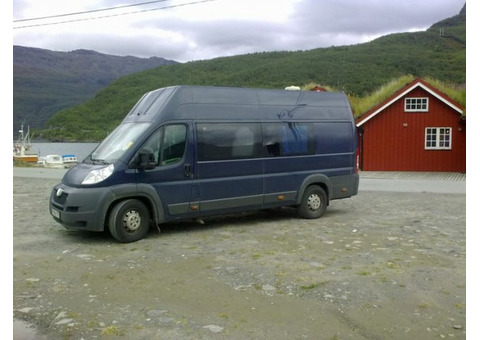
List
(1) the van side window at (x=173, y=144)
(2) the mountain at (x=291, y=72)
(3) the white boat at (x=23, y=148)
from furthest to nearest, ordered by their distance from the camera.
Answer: (2) the mountain at (x=291, y=72)
(3) the white boat at (x=23, y=148)
(1) the van side window at (x=173, y=144)

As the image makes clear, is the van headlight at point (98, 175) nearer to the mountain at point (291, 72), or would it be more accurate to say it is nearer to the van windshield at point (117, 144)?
the van windshield at point (117, 144)

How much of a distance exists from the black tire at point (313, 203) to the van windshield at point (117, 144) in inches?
158

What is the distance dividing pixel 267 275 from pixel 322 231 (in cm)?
331

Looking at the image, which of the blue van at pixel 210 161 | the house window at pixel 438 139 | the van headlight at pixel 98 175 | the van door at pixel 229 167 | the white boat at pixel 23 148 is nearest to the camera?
the van headlight at pixel 98 175

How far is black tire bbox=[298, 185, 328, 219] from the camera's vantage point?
10.8m

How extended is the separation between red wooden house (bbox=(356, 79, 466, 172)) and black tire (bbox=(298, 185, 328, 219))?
18607mm

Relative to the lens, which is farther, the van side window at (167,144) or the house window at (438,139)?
the house window at (438,139)

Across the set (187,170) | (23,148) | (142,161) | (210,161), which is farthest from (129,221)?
(23,148)

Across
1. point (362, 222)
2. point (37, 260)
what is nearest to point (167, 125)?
point (37, 260)

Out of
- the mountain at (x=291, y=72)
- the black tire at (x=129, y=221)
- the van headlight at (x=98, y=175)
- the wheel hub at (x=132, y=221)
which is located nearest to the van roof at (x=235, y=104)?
the van headlight at (x=98, y=175)

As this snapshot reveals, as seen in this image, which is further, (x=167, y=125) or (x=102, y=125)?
(x=102, y=125)

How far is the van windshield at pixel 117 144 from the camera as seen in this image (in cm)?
859

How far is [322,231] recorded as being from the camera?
952 cm
